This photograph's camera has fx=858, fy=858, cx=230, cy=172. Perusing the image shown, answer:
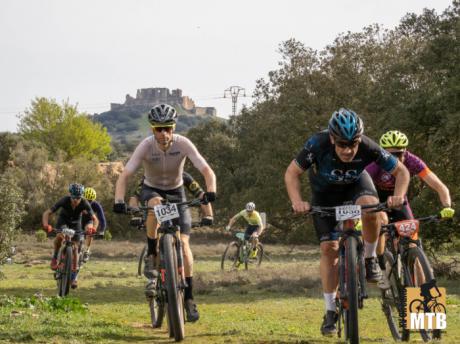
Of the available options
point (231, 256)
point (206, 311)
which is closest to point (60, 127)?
point (231, 256)

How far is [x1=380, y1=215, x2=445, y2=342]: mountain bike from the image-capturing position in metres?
9.58

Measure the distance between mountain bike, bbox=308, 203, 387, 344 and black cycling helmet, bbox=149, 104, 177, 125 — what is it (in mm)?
2415

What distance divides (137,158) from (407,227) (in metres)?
3.33

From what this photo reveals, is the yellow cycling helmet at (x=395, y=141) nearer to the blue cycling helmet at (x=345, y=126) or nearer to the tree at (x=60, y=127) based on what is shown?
the blue cycling helmet at (x=345, y=126)

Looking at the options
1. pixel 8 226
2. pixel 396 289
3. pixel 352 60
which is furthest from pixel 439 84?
pixel 352 60

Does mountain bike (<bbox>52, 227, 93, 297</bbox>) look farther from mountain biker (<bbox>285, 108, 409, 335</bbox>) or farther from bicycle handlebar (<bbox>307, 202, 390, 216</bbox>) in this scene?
bicycle handlebar (<bbox>307, 202, 390, 216</bbox>)

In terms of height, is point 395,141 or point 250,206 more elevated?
point 395,141

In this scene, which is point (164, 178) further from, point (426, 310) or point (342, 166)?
point (426, 310)

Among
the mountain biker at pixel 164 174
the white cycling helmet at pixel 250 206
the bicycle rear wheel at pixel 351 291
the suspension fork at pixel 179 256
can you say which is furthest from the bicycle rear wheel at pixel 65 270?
the white cycling helmet at pixel 250 206

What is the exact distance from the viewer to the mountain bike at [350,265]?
840cm

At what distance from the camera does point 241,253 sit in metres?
27.6

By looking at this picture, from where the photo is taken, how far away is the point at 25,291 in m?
19.2

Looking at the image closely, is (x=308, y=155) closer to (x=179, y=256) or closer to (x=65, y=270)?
(x=179, y=256)

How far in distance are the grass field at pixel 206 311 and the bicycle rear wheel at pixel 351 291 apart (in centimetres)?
140
